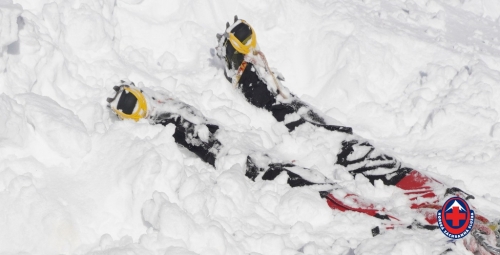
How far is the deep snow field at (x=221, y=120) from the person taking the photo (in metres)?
3.74

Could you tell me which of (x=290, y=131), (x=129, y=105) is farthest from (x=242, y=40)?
(x=129, y=105)

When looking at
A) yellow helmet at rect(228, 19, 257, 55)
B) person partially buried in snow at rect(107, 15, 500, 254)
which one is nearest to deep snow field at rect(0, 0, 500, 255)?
person partially buried in snow at rect(107, 15, 500, 254)

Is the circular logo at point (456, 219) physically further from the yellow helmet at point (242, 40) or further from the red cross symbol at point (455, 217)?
the yellow helmet at point (242, 40)

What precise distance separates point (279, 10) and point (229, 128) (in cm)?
184

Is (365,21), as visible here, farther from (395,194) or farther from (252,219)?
(252,219)

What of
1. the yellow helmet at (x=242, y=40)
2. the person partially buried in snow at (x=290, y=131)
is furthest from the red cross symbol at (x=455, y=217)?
the yellow helmet at (x=242, y=40)

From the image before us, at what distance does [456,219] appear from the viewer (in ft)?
12.8

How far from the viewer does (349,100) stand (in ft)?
19.0

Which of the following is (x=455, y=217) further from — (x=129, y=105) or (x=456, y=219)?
(x=129, y=105)

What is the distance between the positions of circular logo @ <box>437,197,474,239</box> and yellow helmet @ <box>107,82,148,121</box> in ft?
6.88

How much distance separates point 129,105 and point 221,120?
785 millimetres

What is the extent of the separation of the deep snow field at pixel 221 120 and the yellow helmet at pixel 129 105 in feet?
0.28

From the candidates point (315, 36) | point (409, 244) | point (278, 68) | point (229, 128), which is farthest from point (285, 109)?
point (409, 244)

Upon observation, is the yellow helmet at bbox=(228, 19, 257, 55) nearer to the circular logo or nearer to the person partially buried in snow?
the person partially buried in snow
